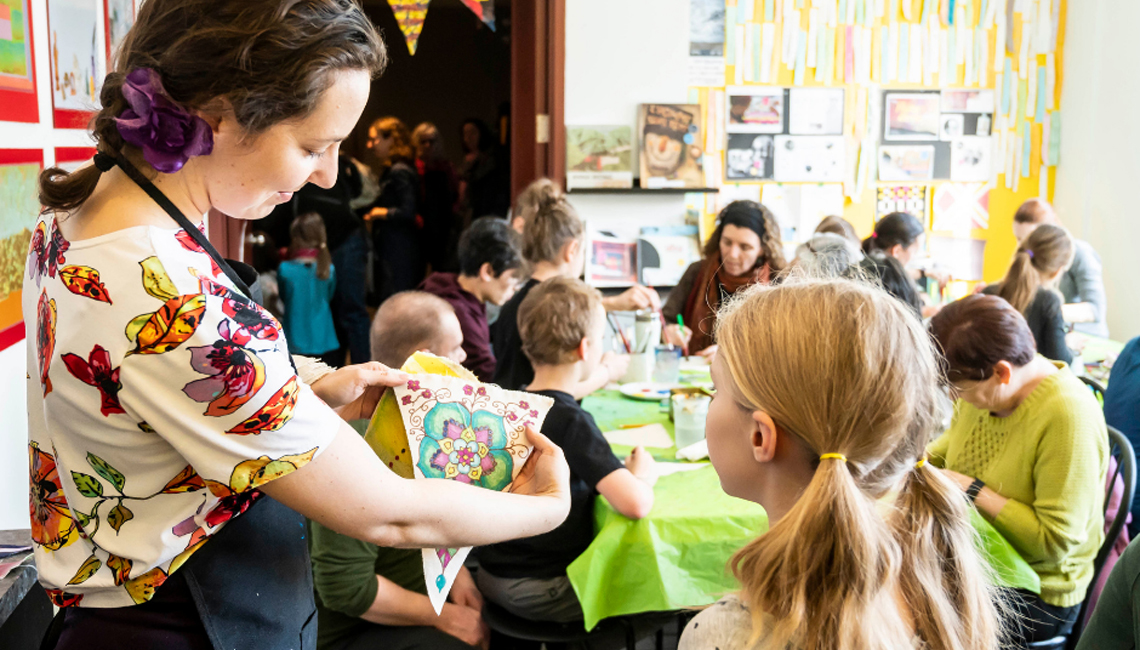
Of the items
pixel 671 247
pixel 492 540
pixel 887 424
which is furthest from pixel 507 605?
pixel 671 247

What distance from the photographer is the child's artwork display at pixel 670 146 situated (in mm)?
4910

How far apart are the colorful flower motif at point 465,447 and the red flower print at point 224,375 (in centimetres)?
34

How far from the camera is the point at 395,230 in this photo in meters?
6.38

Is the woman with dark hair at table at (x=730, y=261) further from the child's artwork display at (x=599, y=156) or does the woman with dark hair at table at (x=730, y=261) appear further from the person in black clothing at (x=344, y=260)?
the person in black clothing at (x=344, y=260)

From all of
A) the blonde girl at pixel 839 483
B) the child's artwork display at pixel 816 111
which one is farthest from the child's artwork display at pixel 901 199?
the blonde girl at pixel 839 483

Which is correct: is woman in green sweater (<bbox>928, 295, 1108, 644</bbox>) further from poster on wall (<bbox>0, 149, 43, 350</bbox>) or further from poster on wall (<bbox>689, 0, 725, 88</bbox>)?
poster on wall (<bbox>689, 0, 725, 88</bbox>)

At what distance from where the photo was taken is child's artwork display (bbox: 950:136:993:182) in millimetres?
5332

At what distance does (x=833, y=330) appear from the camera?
1.08m

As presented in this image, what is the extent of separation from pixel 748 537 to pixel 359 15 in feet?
4.97

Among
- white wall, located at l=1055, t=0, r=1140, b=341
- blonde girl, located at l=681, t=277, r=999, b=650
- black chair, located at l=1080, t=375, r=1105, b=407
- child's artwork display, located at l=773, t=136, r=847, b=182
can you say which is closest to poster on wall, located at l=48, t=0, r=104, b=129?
blonde girl, located at l=681, t=277, r=999, b=650

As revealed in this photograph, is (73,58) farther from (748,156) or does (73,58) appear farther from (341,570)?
(748,156)

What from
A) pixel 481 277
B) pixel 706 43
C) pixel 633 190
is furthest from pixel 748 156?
pixel 481 277

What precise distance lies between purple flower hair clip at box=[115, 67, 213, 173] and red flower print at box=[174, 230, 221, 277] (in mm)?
67

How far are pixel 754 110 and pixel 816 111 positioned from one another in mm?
363
